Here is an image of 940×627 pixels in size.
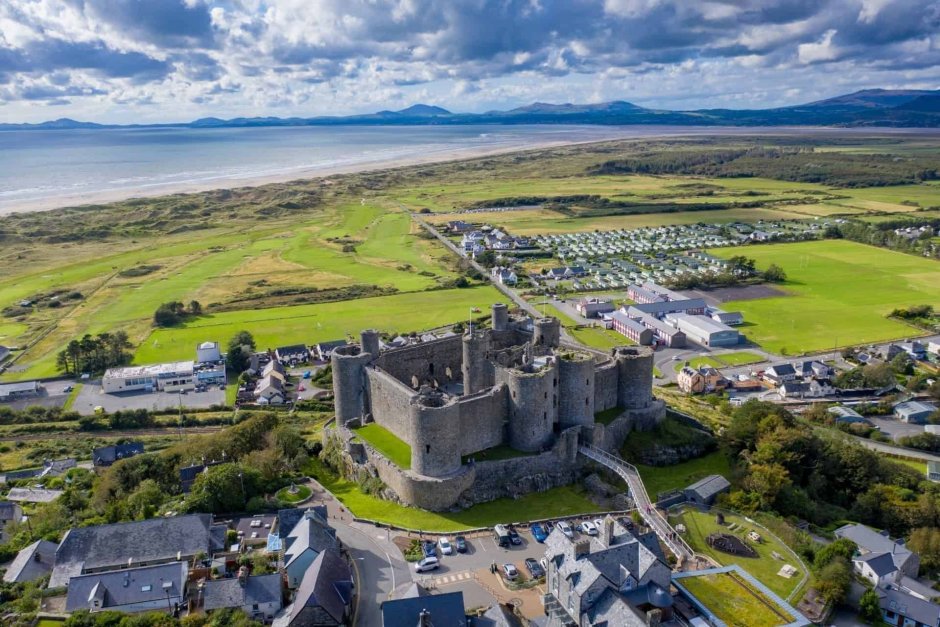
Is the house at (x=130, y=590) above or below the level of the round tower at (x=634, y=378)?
below

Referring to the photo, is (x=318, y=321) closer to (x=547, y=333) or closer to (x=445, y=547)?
(x=547, y=333)

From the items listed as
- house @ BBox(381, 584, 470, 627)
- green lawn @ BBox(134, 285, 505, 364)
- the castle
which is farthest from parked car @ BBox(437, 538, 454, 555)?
green lawn @ BBox(134, 285, 505, 364)

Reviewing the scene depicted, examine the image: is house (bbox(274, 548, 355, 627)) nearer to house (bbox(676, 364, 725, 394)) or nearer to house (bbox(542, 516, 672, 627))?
house (bbox(542, 516, 672, 627))

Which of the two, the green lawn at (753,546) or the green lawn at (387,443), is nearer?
the green lawn at (753,546)

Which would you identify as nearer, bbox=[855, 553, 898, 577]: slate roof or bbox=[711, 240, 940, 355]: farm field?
bbox=[855, 553, 898, 577]: slate roof

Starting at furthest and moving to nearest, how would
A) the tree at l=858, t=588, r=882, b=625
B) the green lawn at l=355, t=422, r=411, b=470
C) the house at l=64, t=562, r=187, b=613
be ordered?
the green lawn at l=355, t=422, r=411, b=470 → the tree at l=858, t=588, r=882, b=625 → the house at l=64, t=562, r=187, b=613

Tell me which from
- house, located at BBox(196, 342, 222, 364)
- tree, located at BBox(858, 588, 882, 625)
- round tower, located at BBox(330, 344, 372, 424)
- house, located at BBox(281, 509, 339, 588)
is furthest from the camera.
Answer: house, located at BBox(196, 342, 222, 364)

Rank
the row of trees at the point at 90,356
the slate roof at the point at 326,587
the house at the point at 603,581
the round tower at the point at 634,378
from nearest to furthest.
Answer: the house at the point at 603,581, the slate roof at the point at 326,587, the round tower at the point at 634,378, the row of trees at the point at 90,356

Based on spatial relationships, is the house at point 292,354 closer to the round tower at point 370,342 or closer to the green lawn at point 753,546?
the round tower at point 370,342

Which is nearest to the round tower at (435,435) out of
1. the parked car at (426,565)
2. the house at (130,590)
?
the parked car at (426,565)
